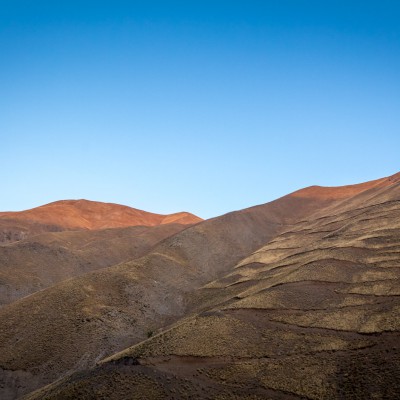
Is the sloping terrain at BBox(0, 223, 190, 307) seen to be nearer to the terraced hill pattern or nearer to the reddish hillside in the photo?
the terraced hill pattern

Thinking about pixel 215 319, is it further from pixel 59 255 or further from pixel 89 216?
pixel 89 216

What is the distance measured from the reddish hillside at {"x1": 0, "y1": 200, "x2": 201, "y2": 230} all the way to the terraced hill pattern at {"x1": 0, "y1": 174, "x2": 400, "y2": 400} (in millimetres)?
54298

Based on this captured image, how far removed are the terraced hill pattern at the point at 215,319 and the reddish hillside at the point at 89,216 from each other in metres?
54.3

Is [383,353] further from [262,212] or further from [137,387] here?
[262,212]

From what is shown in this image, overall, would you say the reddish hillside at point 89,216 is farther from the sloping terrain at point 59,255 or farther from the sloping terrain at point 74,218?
the sloping terrain at point 59,255

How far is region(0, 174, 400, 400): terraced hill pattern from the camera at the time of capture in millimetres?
30328

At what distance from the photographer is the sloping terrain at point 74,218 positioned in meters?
126

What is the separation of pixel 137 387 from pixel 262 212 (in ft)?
297

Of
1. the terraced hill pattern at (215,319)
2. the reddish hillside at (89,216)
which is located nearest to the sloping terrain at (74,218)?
the reddish hillside at (89,216)

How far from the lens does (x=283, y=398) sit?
92.5 feet

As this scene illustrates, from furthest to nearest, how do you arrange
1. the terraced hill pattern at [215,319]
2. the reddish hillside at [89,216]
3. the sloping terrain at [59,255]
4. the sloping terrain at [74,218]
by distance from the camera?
the reddish hillside at [89,216] → the sloping terrain at [74,218] → the sloping terrain at [59,255] → the terraced hill pattern at [215,319]

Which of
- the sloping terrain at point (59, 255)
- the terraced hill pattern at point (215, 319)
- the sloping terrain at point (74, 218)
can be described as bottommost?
the terraced hill pattern at point (215, 319)

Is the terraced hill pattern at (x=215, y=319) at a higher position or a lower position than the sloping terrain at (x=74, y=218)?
lower

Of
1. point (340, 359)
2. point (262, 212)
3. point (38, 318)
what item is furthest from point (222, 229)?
point (340, 359)
